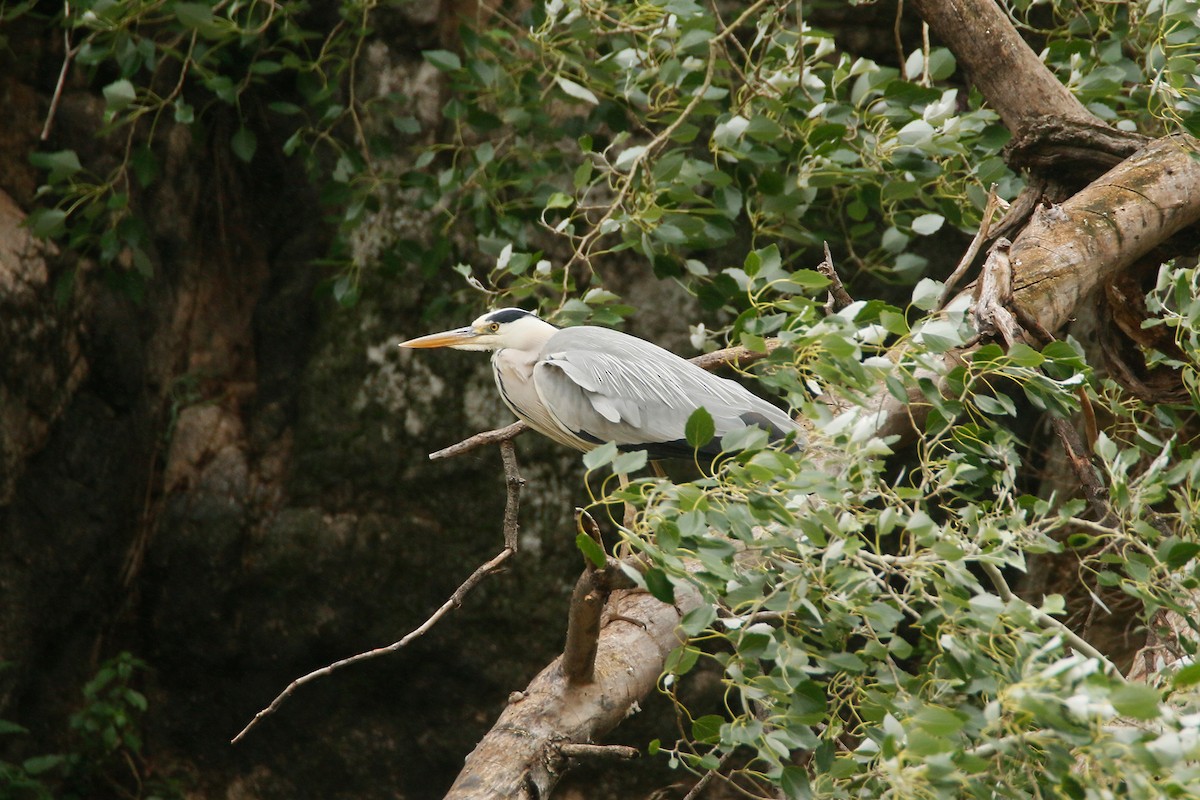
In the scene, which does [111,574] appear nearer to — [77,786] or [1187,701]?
[77,786]

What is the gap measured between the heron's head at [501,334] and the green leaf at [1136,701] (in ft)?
4.51

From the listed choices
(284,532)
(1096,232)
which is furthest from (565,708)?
(284,532)

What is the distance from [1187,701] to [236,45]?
290 centimetres

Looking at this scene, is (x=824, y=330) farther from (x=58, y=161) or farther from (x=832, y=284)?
(x=58, y=161)

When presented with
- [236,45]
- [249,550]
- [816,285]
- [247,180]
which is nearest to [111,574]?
[249,550]

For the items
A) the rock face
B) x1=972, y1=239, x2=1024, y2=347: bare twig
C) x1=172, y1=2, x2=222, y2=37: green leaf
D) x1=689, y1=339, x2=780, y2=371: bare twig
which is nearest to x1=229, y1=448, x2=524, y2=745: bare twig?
x1=689, y1=339, x2=780, y2=371: bare twig

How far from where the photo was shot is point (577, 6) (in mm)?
2182

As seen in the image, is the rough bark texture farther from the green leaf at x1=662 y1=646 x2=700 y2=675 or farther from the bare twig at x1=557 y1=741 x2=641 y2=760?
the green leaf at x1=662 y1=646 x2=700 y2=675

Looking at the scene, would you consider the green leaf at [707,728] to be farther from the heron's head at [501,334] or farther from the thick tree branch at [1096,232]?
the heron's head at [501,334]

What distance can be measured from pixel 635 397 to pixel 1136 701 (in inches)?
43.9

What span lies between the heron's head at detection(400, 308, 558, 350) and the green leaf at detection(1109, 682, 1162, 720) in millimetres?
1374

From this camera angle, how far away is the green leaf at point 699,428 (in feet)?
3.86

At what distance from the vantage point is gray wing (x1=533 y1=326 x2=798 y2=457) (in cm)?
189

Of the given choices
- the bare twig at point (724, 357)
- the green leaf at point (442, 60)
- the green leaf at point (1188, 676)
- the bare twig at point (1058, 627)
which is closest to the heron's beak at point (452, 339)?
the bare twig at point (724, 357)
